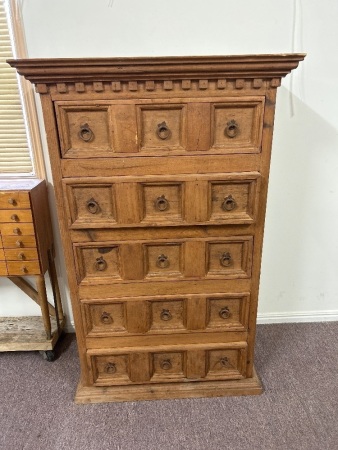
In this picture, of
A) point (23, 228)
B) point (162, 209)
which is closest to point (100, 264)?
point (162, 209)

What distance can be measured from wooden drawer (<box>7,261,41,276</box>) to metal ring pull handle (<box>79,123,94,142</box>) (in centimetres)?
76

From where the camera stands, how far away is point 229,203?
131 centimetres

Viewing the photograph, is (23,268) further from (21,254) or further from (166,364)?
(166,364)

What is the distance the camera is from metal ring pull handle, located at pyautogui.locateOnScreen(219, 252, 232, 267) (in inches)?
55.7

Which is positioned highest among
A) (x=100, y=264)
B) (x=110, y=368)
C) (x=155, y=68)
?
(x=155, y=68)

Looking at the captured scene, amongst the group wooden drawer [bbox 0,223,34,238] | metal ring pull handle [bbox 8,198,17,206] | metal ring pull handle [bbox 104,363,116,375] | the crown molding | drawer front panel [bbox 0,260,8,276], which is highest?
the crown molding

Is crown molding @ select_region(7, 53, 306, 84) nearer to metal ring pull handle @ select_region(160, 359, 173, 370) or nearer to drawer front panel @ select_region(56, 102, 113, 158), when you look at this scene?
drawer front panel @ select_region(56, 102, 113, 158)

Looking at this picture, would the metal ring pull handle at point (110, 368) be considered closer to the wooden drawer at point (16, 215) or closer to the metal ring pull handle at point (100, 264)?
the metal ring pull handle at point (100, 264)

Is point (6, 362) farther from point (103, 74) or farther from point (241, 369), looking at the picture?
point (103, 74)

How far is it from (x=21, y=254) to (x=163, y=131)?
964mm

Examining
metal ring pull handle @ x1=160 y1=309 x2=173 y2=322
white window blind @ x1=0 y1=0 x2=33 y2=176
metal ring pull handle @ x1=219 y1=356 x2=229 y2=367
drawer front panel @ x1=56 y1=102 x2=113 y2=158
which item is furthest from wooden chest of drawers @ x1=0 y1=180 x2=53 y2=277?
metal ring pull handle @ x1=219 y1=356 x2=229 y2=367

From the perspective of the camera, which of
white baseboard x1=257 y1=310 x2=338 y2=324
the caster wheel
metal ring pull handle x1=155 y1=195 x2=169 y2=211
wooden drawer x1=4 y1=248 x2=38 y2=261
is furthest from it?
white baseboard x1=257 y1=310 x2=338 y2=324

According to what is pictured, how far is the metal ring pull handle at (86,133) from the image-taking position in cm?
120

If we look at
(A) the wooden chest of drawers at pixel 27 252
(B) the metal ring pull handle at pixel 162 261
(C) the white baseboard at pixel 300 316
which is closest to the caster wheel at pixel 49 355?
(A) the wooden chest of drawers at pixel 27 252
